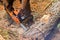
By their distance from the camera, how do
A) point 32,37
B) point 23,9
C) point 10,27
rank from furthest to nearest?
point 10,27 < point 23,9 < point 32,37

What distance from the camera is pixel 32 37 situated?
88.2 inches

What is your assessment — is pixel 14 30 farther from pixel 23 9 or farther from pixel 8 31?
pixel 23 9

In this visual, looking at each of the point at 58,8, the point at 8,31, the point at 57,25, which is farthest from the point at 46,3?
the point at 8,31

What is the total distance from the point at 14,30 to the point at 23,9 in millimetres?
365

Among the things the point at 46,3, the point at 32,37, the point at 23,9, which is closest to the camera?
the point at 32,37

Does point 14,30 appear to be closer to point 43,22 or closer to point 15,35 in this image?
point 15,35

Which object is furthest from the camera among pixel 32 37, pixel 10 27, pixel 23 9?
pixel 10 27

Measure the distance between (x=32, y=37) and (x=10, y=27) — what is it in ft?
1.87

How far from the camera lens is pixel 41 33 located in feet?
7.41

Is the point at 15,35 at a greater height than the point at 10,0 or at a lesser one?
lesser

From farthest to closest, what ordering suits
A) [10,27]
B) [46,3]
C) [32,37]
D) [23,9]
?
[46,3] < [10,27] < [23,9] < [32,37]

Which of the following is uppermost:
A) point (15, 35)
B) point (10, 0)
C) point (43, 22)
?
point (10, 0)

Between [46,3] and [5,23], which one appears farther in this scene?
[46,3]

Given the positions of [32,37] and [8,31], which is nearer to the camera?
[32,37]
